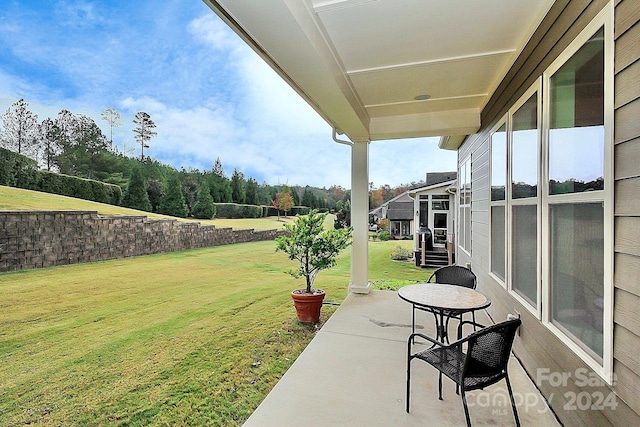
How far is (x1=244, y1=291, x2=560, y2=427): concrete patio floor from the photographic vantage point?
1.97 metres

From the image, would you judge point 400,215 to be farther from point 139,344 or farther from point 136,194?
point 139,344

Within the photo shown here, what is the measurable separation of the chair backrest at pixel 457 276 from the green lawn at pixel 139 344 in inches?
69.2

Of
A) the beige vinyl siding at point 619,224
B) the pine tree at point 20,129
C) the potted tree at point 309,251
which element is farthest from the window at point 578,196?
the pine tree at point 20,129

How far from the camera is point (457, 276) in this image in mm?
3490

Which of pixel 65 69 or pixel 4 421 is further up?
pixel 65 69

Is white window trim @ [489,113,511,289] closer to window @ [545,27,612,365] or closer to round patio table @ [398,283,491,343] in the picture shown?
round patio table @ [398,283,491,343]

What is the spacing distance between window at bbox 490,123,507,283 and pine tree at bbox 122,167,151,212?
4466mm

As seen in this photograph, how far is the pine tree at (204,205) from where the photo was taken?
4.77 m

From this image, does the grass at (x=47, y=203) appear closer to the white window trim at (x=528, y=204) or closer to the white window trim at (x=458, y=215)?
the white window trim at (x=528, y=204)

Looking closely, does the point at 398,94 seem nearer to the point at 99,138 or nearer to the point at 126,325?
the point at 99,138

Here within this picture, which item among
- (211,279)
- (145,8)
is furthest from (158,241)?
(145,8)

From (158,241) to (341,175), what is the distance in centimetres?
357

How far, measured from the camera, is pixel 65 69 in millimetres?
3266

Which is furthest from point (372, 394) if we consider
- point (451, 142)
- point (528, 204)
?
point (451, 142)
